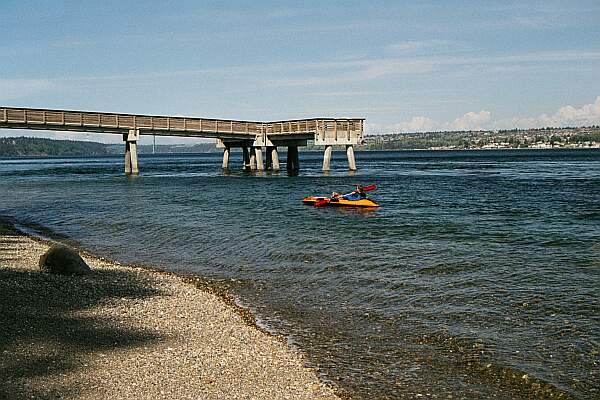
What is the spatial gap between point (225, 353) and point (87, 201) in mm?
37208

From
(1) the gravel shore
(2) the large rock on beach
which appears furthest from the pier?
(1) the gravel shore

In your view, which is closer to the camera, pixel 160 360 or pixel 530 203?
pixel 160 360

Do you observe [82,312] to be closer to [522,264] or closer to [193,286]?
[193,286]

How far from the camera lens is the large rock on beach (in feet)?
60.7

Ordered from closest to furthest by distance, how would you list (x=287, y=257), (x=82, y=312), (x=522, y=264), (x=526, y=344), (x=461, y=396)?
1. (x=461, y=396)
2. (x=526, y=344)
3. (x=82, y=312)
4. (x=522, y=264)
5. (x=287, y=257)

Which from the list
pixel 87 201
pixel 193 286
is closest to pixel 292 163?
pixel 87 201

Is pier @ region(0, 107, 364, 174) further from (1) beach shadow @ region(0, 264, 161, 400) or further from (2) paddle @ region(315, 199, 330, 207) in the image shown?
(1) beach shadow @ region(0, 264, 161, 400)

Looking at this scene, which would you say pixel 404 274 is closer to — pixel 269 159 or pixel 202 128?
pixel 202 128

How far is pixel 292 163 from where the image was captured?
80.8 meters

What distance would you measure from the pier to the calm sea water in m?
22.1

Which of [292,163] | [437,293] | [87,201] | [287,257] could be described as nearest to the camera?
[437,293]

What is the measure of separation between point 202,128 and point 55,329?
6258 centimetres

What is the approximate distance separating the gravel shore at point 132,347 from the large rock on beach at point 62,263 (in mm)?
435

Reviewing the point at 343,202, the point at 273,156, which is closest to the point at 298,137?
the point at 273,156
